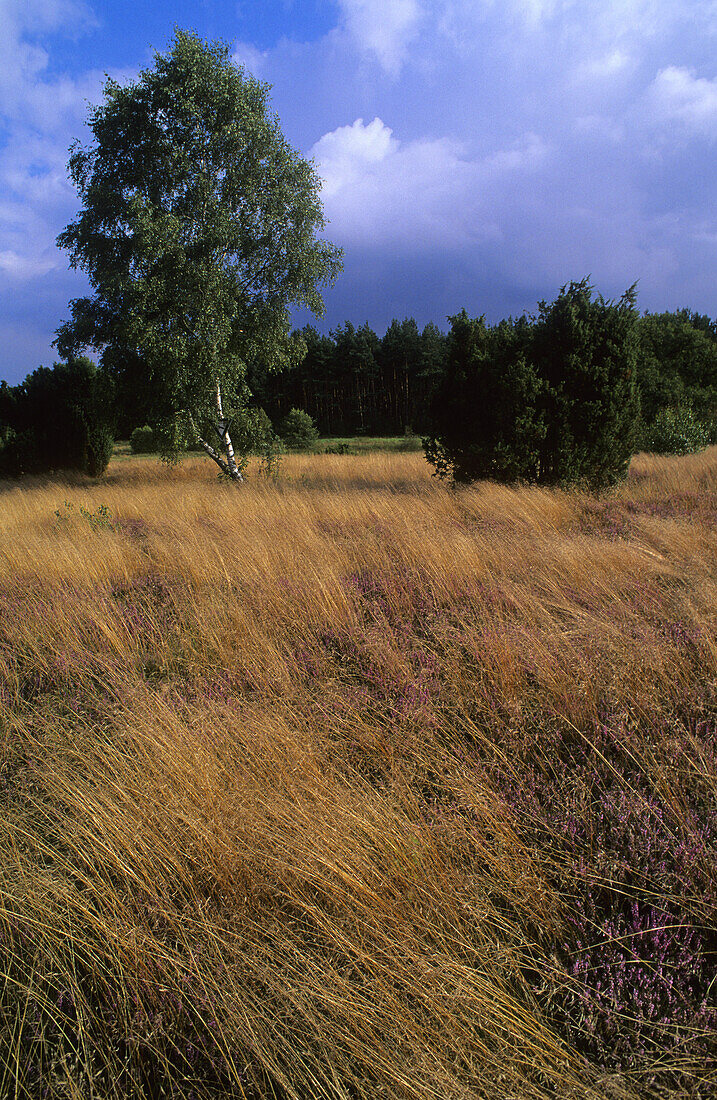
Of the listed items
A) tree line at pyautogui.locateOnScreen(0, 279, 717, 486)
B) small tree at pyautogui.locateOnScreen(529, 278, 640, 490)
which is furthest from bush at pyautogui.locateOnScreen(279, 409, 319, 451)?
small tree at pyautogui.locateOnScreen(529, 278, 640, 490)

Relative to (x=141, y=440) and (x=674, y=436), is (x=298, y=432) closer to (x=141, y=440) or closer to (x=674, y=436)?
(x=141, y=440)

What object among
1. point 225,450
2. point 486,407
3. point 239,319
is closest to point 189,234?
point 239,319

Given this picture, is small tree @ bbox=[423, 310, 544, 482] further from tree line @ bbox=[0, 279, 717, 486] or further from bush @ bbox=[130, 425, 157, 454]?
A: bush @ bbox=[130, 425, 157, 454]

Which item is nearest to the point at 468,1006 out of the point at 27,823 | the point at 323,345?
the point at 27,823

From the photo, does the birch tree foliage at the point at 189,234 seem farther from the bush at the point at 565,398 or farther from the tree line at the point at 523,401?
the bush at the point at 565,398

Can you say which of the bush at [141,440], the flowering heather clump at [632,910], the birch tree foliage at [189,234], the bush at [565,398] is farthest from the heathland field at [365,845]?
the bush at [141,440]

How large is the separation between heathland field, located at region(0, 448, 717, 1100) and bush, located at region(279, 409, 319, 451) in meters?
28.6

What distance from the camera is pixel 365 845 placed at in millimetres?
1948

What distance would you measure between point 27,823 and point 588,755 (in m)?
2.58

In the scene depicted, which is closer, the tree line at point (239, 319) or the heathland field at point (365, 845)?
the heathland field at point (365, 845)

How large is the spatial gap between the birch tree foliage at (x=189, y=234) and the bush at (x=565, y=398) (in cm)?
699

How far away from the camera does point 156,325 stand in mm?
12711

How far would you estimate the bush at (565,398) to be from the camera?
955cm

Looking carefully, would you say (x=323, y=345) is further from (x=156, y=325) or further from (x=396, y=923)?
(x=396, y=923)
